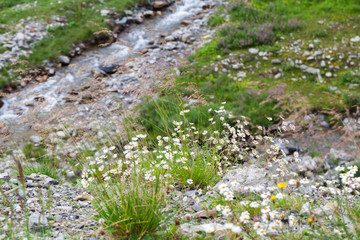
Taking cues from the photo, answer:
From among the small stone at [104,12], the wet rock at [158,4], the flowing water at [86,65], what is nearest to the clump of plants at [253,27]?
the flowing water at [86,65]

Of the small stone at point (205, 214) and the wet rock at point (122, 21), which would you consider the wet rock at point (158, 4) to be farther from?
the small stone at point (205, 214)

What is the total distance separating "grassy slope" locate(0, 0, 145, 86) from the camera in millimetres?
12789

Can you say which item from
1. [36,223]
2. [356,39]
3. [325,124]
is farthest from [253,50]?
[36,223]

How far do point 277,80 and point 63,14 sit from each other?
11.5m

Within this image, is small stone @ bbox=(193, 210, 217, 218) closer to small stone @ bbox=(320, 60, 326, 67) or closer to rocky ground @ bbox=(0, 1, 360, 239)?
rocky ground @ bbox=(0, 1, 360, 239)

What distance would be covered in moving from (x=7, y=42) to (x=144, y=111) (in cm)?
836

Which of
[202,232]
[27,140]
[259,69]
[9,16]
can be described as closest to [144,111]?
[27,140]

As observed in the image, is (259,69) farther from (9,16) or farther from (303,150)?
(9,16)

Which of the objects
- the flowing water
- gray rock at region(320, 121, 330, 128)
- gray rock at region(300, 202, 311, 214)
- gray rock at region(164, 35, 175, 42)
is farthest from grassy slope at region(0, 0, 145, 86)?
gray rock at region(300, 202, 311, 214)

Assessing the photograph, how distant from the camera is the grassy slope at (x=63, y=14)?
12789 millimetres

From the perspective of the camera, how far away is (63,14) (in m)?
14.7

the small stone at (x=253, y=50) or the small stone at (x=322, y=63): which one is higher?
the small stone at (x=253, y=50)

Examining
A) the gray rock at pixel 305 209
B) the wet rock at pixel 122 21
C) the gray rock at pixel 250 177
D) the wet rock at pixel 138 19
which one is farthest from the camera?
the wet rock at pixel 138 19

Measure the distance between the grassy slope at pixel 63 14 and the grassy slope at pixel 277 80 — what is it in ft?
18.6
